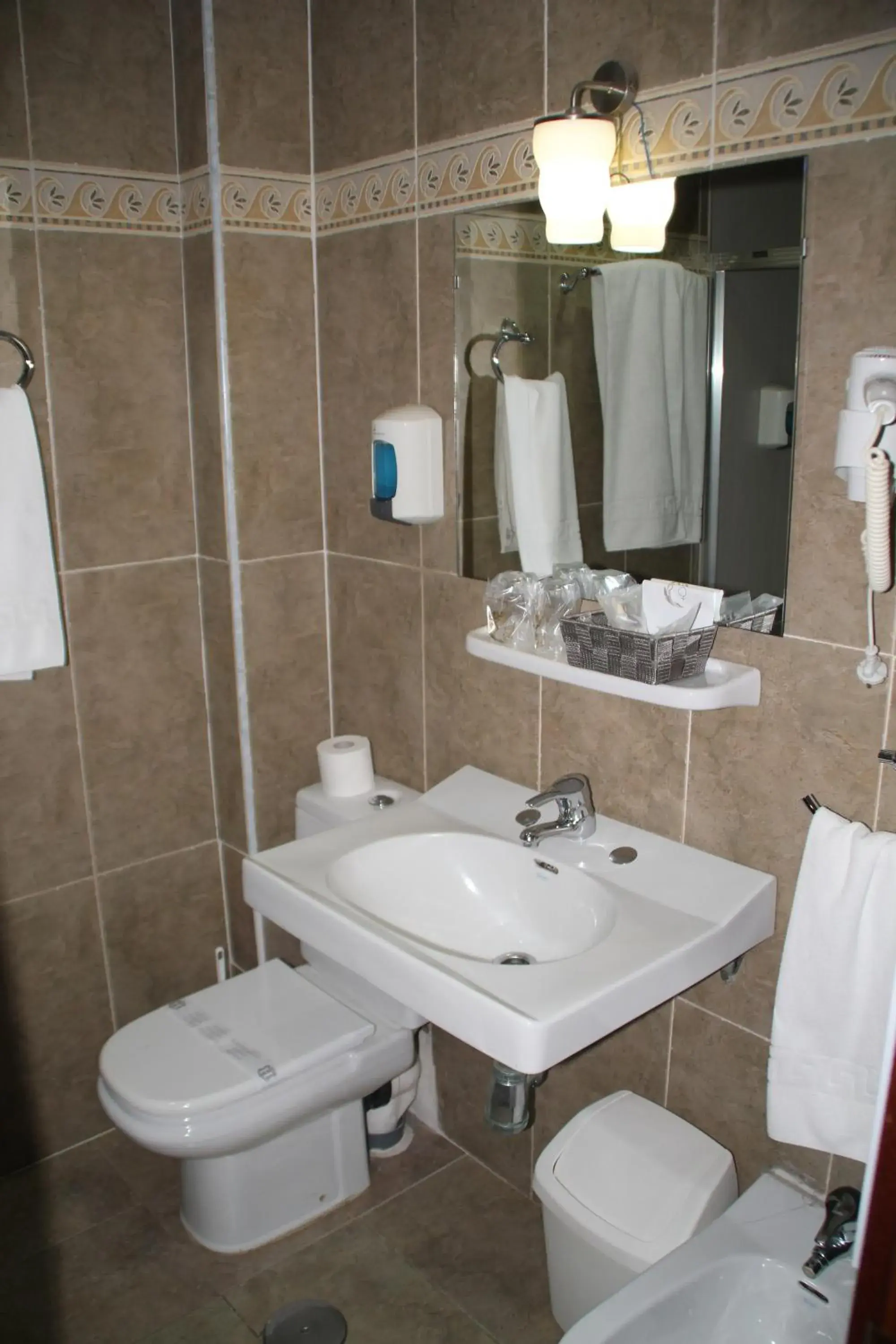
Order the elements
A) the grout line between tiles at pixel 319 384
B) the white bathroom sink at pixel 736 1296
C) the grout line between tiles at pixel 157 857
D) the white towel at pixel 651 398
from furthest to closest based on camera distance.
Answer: the grout line between tiles at pixel 157 857, the grout line between tiles at pixel 319 384, the white towel at pixel 651 398, the white bathroom sink at pixel 736 1296

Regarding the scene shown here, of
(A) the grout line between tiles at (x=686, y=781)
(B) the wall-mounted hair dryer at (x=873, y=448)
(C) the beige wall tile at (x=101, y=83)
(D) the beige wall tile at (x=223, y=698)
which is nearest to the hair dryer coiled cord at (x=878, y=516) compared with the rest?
(B) the wall-mounted hair dryer at (x=873, y=448)

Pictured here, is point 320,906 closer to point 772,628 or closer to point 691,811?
point 691,811

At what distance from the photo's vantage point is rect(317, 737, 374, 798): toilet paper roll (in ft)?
7.09

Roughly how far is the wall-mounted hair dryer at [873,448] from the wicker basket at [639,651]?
27 centimetres

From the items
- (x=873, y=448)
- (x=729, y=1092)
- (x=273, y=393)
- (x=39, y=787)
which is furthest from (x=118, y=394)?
(x=729, y=1092)

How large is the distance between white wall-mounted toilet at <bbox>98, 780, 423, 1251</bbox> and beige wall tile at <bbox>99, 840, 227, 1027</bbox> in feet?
1.05

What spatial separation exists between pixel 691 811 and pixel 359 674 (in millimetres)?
876

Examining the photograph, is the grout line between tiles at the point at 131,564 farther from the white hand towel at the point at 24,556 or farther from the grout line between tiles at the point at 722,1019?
the grout line between tiles at the point at 722,1019

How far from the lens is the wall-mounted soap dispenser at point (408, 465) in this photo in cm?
189

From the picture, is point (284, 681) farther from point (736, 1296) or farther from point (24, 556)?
point (736, 1296)

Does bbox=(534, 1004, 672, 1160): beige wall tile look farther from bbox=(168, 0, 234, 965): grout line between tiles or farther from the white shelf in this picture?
bbox=(168, 0, 234, 965): grout line between tiles

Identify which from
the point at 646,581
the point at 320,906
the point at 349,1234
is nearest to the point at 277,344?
the point at 646,581

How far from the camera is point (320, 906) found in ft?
5.20

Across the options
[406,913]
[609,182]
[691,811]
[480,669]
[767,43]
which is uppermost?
[767,43]
